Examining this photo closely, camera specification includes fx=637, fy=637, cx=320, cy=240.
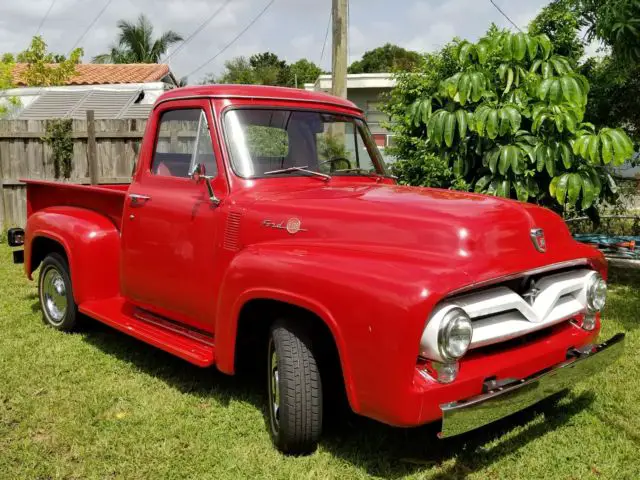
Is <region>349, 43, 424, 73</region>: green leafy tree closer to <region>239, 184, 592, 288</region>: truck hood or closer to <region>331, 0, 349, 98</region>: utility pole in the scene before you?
<region>331, 0, 349, 98</region>: utility pole

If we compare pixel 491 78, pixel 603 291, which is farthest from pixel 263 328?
pixel 491 78

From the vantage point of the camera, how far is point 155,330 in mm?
4297

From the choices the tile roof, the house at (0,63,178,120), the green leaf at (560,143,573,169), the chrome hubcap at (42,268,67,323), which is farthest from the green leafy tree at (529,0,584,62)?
the tile roof

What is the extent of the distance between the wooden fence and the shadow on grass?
6.77m

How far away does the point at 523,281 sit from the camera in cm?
328

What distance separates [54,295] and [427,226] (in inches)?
152

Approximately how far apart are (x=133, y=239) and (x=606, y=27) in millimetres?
4815

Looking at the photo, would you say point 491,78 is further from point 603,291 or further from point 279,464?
point 279,464

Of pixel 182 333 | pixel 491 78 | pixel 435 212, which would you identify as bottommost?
pixel 182 333

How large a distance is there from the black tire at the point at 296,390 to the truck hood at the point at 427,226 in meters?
0.50

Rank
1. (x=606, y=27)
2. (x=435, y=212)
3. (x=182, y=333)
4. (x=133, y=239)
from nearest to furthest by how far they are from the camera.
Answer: (x=435, y=212) < (x=182, y=333) < (x=133, y=239) < (x=606, y=27)

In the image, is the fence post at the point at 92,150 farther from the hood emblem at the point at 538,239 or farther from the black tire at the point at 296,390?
the hood emblem at the point at 538,239

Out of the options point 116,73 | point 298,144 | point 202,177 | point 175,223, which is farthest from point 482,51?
point 116,73

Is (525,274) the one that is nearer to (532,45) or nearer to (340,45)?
(532,45)
